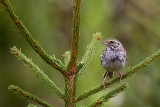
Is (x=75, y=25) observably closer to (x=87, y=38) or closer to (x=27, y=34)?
(x=27, y=34)

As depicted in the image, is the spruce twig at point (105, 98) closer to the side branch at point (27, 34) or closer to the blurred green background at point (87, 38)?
the side branch at point (27, 34)

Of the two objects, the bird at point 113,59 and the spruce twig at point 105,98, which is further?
the bird at point 113,59

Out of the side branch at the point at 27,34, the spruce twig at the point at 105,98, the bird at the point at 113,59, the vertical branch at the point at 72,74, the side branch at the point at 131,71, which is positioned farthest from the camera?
the bird at the point at 113,59

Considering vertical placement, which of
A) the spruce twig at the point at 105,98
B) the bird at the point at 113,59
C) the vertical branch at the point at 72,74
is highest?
the bird at the point at 113,59

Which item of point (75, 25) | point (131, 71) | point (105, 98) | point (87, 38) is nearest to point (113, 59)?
point (131, 71)

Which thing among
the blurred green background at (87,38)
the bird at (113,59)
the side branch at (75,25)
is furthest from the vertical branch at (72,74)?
the blurred green background at (87,38)

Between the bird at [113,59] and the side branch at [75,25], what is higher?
the bird at [113,59]

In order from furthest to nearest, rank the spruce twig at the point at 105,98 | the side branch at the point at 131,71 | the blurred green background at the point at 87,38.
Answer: the blurred green background at the point at 87,38, the side branch at the point at 131,71, the spruce twig at the point at 105,98

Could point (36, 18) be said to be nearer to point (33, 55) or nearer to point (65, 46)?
point (33, 55)
